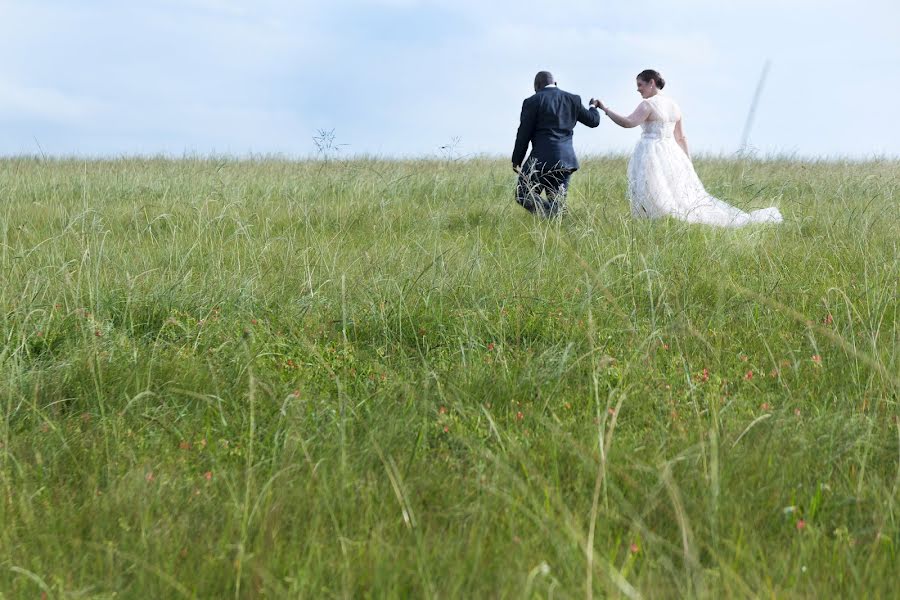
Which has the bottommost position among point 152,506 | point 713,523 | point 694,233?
point 152,506

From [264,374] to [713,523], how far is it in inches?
68.8

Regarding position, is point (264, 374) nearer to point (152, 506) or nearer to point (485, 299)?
point (152, 506)

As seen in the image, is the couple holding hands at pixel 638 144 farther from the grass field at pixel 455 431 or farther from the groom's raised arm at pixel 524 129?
the grass field at pixel 455 431

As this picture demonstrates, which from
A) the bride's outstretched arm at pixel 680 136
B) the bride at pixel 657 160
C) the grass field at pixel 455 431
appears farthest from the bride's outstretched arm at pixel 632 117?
the grass field at pixel 455 431

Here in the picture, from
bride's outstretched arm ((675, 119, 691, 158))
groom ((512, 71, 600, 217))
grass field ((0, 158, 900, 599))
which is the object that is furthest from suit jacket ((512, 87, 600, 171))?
grass field ((0, 158, 900, 599))

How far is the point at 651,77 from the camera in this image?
7840 millimetres

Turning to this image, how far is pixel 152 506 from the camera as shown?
2.03 m

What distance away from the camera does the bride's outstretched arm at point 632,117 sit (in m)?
7.94

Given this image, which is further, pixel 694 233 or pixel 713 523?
pixel 694 233

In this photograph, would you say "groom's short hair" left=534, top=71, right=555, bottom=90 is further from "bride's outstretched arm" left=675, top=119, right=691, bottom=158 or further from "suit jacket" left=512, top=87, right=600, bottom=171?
"bride's outstretched arm" left=675, top=119, right=691, bottom=158

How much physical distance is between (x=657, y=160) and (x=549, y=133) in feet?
3.72

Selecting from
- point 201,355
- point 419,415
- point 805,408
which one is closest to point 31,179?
point 201,355

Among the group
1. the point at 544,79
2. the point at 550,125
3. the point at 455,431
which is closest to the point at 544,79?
the point at 544,79

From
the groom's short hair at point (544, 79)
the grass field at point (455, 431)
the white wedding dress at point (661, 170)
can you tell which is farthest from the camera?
the groom's short hair at point (544, 79)
